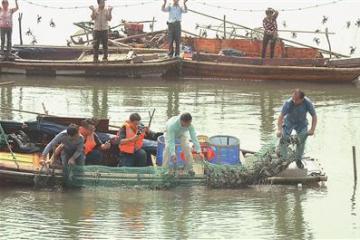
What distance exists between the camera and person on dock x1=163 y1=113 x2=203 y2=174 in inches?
461

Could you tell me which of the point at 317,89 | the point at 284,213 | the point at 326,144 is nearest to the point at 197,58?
the point at 317,89

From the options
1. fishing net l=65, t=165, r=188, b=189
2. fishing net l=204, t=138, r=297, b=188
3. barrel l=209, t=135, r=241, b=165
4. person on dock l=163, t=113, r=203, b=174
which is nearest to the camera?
person on dock l=163, t=113, r=203, b=174

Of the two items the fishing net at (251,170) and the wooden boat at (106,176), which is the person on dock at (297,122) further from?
the wooden boat at (106,176)

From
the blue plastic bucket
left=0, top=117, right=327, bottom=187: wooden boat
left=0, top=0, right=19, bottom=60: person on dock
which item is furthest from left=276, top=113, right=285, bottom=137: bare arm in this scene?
left=0, top=0, right=19, bottom=60: person on dock

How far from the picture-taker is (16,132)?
13.2m

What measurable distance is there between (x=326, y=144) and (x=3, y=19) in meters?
10.7

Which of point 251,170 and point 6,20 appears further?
point 6,20

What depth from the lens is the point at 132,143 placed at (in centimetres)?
1220

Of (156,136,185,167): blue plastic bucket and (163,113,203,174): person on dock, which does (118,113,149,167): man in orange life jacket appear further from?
(163,113,203,174): person on dock

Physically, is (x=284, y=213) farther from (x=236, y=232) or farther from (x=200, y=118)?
(x=200, y=118)

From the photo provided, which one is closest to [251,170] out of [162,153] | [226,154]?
[226,154]

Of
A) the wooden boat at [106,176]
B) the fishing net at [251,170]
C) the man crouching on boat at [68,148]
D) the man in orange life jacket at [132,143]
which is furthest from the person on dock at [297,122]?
the man crouching on boat at [68,148]

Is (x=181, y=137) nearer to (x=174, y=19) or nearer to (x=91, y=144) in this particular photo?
(x=91, y=144)

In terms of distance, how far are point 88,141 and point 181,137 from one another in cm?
145
